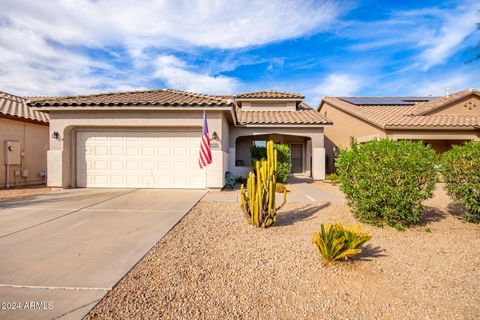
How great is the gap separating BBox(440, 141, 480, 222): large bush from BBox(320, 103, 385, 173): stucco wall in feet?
31.0

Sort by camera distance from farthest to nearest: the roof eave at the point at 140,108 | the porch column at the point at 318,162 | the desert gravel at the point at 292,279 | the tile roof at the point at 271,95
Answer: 1. the tile roof at the point at 271,95
2. the porch column at the point at 318,162
3. the roof eave at the point at 140,108
4. the desert gravel at the point at 292,279

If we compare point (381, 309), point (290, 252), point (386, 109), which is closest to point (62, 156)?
point (290, 252)

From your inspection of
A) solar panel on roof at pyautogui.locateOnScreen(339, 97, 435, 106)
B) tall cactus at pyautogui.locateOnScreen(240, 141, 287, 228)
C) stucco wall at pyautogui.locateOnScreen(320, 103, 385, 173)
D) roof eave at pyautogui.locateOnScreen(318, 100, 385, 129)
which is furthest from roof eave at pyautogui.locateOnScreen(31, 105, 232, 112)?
solar panel on roof at pyautogui.locateOnScreen(339, 97, 435, 106)

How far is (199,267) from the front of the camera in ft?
11.5

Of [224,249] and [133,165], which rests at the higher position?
[133,165]

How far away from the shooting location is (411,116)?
49.7ft

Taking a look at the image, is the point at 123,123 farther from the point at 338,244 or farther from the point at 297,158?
the point at 297,158

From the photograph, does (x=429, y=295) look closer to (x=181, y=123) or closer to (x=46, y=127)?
(x=181, y=123)

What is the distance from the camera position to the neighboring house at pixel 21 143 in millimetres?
11133

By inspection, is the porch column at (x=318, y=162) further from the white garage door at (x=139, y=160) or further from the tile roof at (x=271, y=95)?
the white garage door at (x=139, y=160)

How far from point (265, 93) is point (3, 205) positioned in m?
15.5

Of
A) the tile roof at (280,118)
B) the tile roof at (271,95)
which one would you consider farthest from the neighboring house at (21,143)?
the tile roof at (271,95)

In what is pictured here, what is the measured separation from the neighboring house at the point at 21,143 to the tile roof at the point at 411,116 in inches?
753

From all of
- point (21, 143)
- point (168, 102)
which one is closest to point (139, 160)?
point (168, 102)
